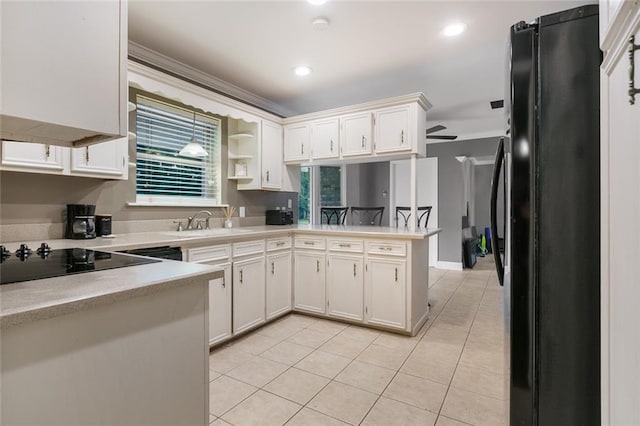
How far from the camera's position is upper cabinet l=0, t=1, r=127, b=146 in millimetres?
759

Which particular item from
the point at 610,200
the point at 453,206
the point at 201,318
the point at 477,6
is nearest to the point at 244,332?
the point at 201,318

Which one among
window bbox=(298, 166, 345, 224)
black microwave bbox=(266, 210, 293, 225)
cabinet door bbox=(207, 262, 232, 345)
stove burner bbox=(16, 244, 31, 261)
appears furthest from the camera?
window bbox=(298, 166, 345, 224)

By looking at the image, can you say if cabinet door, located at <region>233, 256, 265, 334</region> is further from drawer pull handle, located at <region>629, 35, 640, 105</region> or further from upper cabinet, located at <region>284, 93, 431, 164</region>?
drawer pull handle, located at <region>629, 35, 640, 105</region>

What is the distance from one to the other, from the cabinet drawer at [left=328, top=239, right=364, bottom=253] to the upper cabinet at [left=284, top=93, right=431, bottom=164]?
0.95 metres

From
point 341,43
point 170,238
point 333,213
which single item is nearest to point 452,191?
point 333,213

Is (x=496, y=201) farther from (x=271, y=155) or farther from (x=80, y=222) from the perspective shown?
(x=271, y=155)

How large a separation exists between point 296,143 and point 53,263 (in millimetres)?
3004

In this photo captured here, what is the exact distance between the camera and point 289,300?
3.50 meters

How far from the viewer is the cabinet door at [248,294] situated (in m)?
2.83

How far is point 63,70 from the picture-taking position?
84 centimetres

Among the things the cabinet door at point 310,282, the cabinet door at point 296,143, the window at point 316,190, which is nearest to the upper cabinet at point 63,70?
the cabinet door at point 310,282

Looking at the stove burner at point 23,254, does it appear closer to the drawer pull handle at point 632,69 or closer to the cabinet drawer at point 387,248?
the drawer pull handle at point 632,69

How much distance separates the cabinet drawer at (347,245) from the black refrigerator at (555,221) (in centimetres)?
197

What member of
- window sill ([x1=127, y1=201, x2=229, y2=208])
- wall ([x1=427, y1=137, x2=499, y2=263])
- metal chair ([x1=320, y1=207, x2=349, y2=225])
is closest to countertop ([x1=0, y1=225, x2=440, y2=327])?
window sill ([x1=127, y1=201, x2=229, y2=208])
